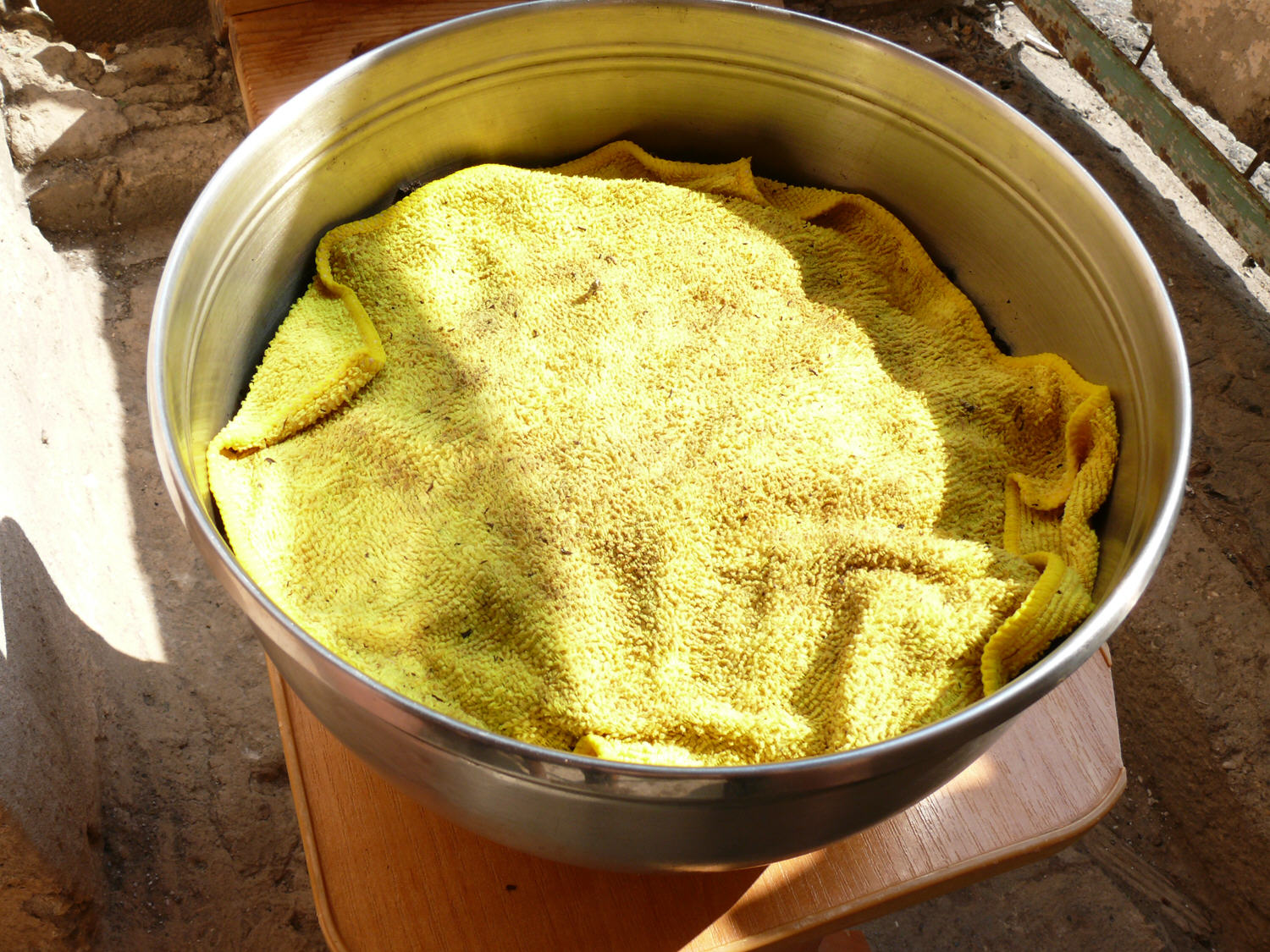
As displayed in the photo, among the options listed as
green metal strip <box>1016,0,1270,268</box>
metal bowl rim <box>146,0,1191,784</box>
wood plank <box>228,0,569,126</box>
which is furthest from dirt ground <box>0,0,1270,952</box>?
metal bowl rim <box>146,0,1191,784</box>

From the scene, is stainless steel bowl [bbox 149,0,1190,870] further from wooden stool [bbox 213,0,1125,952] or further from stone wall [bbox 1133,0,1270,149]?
stone wall [bbox 1133,0,1270,149]

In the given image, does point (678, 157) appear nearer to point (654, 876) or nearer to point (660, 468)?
point (660, 468)

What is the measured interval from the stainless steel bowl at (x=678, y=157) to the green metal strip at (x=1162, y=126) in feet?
1.89

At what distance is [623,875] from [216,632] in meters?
0.71

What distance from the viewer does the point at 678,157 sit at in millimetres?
952

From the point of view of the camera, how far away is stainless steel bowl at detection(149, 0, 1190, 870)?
0.45 m

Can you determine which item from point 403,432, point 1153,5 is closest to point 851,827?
point 403,432

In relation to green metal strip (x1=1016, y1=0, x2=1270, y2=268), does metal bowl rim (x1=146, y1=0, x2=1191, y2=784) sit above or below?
below

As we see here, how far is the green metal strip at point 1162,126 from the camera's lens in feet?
3.94

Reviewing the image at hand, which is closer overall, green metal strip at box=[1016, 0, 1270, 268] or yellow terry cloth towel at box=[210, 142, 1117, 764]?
yellow terry cloth towel at box=[210, 142, 1117, 764]

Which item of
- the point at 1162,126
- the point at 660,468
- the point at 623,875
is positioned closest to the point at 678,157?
the point at 660,468

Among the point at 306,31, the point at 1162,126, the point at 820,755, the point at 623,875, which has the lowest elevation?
the point at 623,875

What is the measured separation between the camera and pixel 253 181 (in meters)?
0.69

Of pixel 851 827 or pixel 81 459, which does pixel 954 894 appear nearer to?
pixel 851 827
